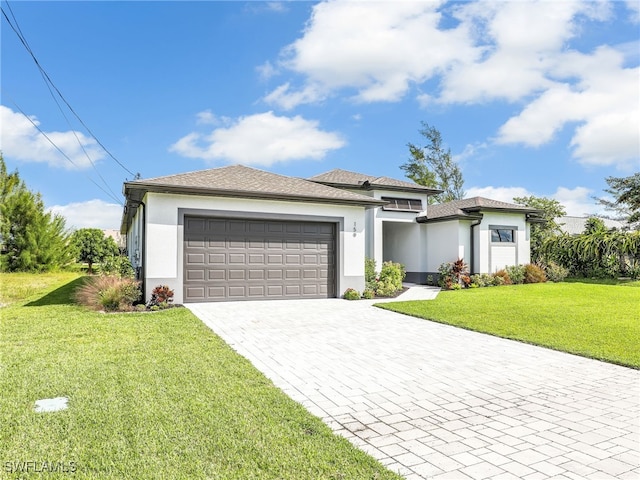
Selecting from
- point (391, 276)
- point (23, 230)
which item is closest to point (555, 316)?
point (391, 276)

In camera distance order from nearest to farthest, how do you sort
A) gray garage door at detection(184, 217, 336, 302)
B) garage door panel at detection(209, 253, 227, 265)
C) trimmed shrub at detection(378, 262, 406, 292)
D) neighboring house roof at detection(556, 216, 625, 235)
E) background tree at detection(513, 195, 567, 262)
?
1. gray garage door at detection(184, 217, 336, 302)
2. garage door panel at detection(209, 253, 227, 265)
3. trimmed shrub at detection(378, 262, 406, 292)
4. background tree at detection(513, 195, 567, 262)
5. neighboring house roof at detection(556, 216, 625, 235)

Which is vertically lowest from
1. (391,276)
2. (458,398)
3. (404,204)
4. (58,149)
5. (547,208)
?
(458,398)

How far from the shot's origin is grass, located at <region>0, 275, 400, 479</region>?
2.74 meters

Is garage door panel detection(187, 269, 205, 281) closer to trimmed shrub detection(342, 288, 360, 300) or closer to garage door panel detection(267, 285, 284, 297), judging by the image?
garage door panel detection(267, 285, 284, 297)

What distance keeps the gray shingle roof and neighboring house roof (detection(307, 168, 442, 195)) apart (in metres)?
3.67

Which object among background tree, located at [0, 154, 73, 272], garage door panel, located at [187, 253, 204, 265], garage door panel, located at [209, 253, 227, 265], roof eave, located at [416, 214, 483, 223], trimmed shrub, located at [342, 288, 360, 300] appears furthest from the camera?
background tree, located at [0, 154, 73, 272]

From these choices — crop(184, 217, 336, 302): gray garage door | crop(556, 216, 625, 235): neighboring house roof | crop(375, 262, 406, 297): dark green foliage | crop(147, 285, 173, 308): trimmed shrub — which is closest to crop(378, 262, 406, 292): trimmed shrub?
crop(375, 262, 406, 297): dark green foliage

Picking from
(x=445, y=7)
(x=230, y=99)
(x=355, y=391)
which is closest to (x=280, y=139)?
(x=230, y=99)

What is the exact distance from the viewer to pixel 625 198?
2897 cm

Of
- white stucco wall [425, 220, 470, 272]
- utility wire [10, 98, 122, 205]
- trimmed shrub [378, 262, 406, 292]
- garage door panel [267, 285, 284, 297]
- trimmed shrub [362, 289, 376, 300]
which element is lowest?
trimmed shrub [362, 289, 376, 300]

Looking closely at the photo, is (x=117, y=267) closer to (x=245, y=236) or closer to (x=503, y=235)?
(x=245, y=236)

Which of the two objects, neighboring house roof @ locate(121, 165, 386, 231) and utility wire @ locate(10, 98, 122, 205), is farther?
utility wire @ locate(10, 98, 122, 205)

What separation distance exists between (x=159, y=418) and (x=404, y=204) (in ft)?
53.2

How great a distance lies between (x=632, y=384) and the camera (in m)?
4.82
